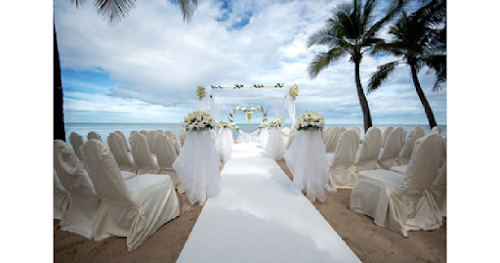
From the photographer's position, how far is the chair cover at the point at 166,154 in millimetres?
2700

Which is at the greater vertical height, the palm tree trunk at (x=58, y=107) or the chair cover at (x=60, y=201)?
the palm tree trunk at (x=58, y=107)

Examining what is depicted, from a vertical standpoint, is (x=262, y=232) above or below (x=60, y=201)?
below

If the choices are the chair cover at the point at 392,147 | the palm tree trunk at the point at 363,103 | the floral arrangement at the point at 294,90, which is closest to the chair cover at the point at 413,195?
the chair cover at the point at 392,147

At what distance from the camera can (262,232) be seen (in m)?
1.57

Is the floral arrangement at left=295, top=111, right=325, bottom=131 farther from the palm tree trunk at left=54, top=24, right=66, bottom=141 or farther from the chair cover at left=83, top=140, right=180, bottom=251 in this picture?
the palm tree trunk at left=54, top=24, right=66, bottom=141

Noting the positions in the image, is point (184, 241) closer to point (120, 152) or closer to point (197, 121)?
point (197, 121)

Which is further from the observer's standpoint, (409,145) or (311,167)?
(409,145)

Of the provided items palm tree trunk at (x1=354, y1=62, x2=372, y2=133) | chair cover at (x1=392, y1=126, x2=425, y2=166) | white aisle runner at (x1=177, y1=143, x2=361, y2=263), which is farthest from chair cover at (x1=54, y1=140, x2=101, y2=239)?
palm tree trunk at (x1=354, y1=62, x2=372, y2=133)

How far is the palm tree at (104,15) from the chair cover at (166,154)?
1.08 metres

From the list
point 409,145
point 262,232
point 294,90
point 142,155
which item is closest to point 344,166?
point 409,145

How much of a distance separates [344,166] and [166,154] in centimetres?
308

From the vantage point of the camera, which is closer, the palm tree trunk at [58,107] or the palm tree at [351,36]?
the palm tree trunk at [58,107]

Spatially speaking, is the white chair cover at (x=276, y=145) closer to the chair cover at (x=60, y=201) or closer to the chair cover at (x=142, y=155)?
the chair cover at (x=142, y=155)

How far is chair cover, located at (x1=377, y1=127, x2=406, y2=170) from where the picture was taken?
9.76 ft
